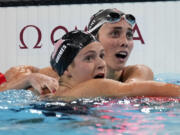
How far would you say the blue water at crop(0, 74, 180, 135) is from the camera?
79.3 inches

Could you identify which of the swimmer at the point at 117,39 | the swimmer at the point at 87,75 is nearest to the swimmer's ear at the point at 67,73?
the swimmer at the point at 87,75

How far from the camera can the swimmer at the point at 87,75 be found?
278 cm

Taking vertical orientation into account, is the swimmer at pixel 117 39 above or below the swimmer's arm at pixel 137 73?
above

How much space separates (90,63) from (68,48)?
9.8 inches

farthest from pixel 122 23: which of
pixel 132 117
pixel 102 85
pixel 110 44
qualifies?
pixel 132 117

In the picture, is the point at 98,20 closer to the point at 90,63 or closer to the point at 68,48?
the point at 68,48

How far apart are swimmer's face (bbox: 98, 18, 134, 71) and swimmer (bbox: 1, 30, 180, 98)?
633 millimetres

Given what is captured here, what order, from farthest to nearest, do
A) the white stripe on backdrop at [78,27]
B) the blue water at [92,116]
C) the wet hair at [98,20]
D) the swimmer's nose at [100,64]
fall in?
the white stripe on backdrop at [78,27]
the wet hair at [98,20]
the swimmer's nose at [100,64]
the blue water at [92,116]

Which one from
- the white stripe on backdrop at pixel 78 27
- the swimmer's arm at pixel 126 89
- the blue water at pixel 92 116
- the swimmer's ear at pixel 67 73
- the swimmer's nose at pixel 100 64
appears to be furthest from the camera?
the white stripe on backdrop at pixel 78 27

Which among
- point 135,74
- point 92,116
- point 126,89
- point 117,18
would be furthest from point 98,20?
point 92,116

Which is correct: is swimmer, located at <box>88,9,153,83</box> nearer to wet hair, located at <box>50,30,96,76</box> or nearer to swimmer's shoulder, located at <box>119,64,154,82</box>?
swimmer's shoulder, located at <box>119,64,154,82</box>

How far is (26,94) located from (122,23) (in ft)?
3.94

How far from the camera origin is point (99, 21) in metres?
3.91

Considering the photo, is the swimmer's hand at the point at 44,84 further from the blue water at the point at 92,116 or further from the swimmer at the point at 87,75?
the blue water at the point at 92,116
